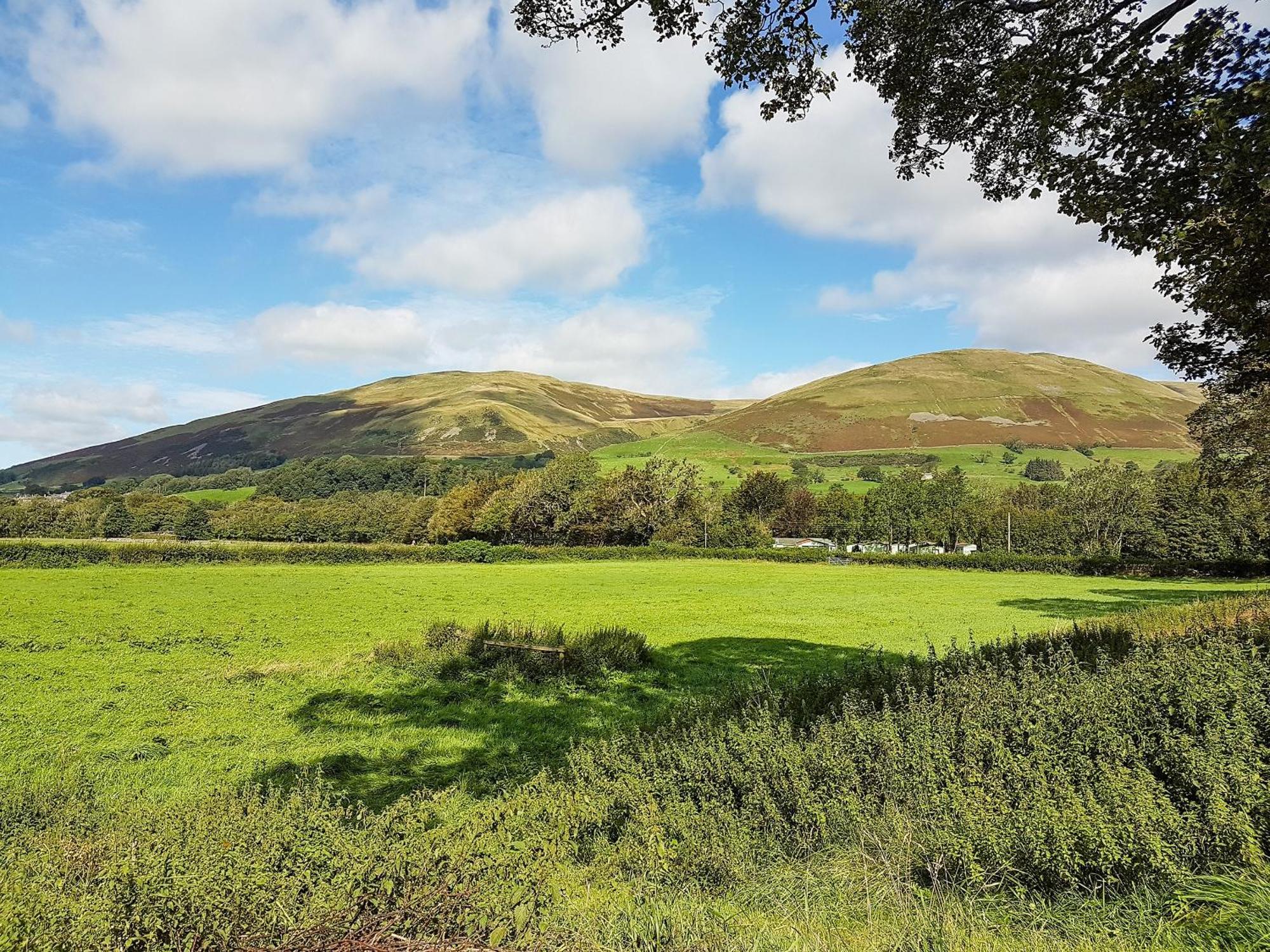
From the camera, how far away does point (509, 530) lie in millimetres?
99125

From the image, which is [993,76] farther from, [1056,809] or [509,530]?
[509,530]

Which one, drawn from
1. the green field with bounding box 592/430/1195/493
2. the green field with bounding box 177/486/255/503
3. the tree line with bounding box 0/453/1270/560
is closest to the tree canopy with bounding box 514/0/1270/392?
the tree line with bounding box 0/453/1270/560

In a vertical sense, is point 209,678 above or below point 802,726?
below

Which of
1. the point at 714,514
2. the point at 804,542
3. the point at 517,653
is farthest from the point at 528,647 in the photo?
the point at 804,542

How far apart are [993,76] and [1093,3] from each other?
117 cm

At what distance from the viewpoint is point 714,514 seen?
95938 millimetres

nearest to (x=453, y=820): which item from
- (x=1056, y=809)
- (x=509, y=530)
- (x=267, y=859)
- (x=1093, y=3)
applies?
(x=267, y=859)

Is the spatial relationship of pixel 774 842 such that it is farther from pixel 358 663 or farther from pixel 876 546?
pixel 876 546

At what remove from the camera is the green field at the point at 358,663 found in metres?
10.2

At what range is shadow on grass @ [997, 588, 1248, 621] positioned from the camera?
29750 millimetres

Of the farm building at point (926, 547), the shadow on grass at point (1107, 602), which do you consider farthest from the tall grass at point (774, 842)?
the farm building at point (926, 547)

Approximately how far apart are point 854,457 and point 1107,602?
510ft

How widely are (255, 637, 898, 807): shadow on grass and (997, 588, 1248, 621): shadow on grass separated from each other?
Answer: 18.6 meters

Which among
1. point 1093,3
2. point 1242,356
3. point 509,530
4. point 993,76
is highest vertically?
point 1093,3
